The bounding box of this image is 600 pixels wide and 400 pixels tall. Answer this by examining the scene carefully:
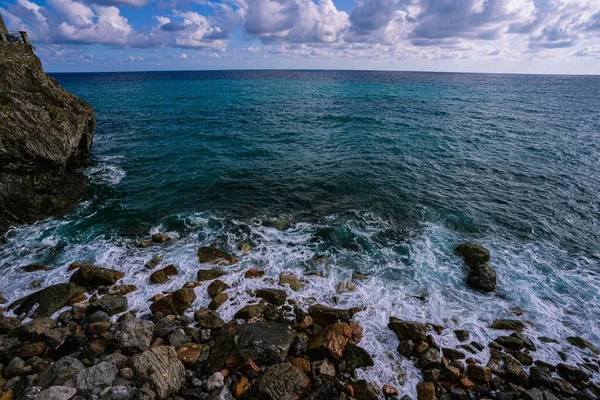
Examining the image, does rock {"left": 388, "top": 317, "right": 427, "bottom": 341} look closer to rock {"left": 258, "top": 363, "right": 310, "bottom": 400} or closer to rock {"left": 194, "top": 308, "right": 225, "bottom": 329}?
rock {"left": 258, "top": 363, "right": 310, "bottom": 400}

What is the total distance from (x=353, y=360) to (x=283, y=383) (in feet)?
9.10

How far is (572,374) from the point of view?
410 inches

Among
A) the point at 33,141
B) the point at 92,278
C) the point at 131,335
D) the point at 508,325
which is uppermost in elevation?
the point at 33,141

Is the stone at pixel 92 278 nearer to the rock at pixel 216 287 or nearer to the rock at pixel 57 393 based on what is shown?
the rock at pixel 216 287

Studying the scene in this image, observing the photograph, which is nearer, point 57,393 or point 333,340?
point 57,393

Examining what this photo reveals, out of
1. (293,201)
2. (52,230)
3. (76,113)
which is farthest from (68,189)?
(293,201)

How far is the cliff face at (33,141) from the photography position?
61.6 feet

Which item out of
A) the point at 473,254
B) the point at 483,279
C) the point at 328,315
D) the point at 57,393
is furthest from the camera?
the point at 473,254

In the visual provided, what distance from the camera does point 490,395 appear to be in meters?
9.56

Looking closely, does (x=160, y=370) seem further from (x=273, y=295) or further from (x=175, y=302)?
(x=273, y=295)

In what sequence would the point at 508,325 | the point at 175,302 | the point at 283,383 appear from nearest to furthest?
the point at 283,383, the point at 508,325, the point at 175,302

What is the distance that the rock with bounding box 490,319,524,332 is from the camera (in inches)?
491

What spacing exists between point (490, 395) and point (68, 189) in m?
28.2

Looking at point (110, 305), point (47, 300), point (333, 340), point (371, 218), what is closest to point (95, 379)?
point (110, 305)
